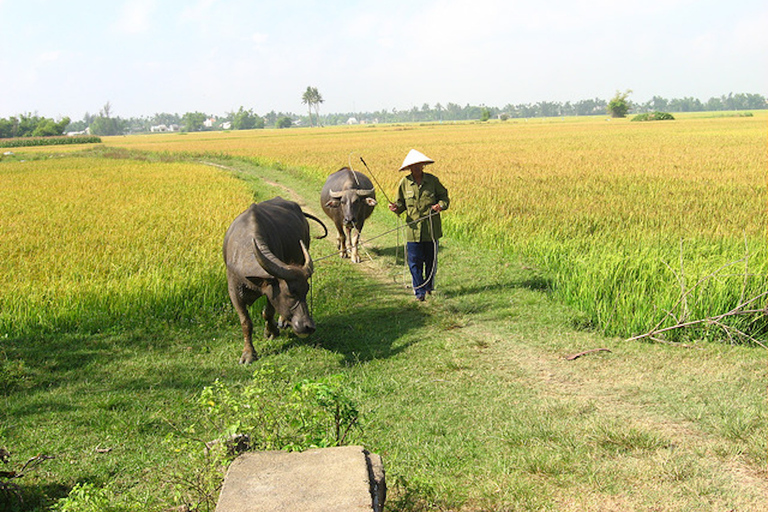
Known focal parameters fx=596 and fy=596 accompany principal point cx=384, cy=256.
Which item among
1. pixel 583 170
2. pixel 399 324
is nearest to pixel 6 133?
pixel 583 170

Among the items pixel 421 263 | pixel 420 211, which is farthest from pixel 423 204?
pixel 421 263

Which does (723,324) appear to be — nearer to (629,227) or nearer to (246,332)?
(629,227)

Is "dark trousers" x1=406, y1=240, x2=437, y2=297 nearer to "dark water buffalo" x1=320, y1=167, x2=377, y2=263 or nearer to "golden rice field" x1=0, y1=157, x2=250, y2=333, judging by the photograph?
"dark water buffalo" x1=320, y1=167, x2=377, y2=263

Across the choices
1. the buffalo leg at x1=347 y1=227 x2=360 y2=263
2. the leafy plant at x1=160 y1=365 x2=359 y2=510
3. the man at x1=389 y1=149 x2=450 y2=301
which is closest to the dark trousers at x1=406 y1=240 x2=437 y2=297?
the man at x1=389 y1=149 x2=450 y2=301

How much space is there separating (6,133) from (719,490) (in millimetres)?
99476

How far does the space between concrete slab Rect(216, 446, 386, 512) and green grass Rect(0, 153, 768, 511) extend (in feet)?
1.30

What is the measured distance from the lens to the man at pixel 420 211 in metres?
6.93

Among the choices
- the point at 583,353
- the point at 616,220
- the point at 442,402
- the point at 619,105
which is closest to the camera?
the point at 442,402

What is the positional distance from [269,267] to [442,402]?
1832mm

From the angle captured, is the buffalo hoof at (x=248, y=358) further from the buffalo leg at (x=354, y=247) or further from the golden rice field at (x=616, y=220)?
the buffalo leg at (x=354, y=247)

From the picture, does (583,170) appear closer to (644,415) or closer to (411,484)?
(644,415)

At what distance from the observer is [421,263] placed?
7.28 metres

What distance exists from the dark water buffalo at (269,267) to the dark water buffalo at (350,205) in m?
2.18

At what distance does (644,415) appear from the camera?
13.3 feet
